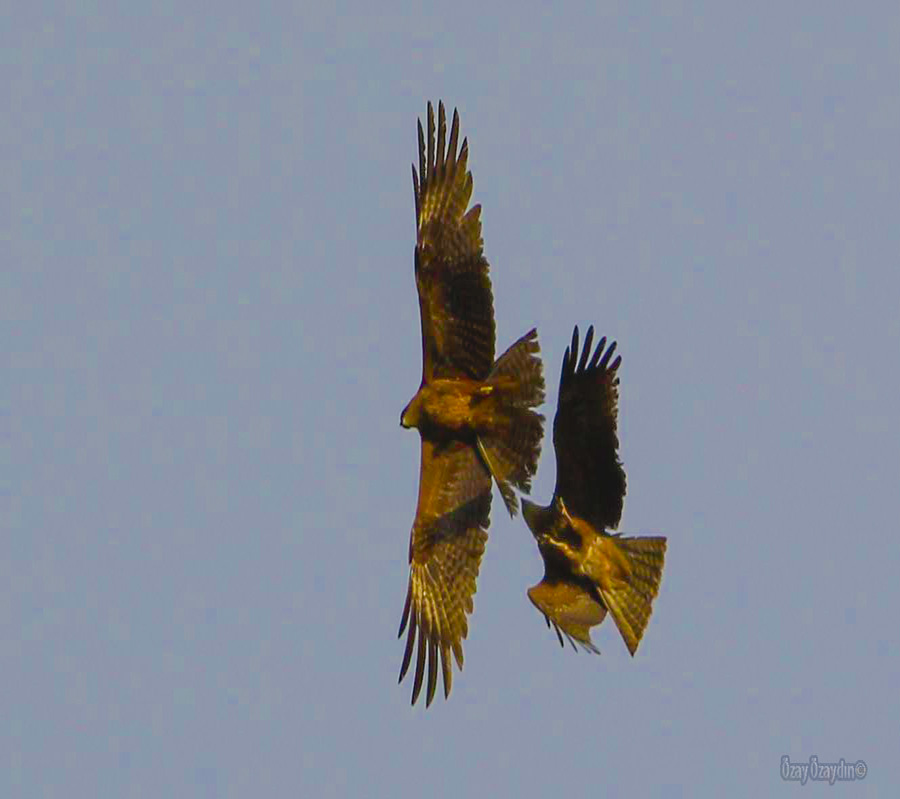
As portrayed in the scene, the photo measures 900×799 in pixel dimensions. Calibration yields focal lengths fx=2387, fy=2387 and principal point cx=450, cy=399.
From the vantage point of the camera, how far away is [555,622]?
51.2ft

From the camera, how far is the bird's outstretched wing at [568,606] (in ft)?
51.2

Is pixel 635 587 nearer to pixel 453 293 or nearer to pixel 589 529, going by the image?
pixel 589 529

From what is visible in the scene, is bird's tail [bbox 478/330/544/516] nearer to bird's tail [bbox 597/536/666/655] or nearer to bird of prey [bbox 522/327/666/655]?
bird of prey [bbox 522/327/666/655]

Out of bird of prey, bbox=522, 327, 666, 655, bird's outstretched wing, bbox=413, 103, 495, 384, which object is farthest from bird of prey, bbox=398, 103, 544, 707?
bird of prey, bbox=522, 327, 666, 655

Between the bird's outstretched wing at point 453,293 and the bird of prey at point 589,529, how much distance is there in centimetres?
170

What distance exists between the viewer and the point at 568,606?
51.9 ft

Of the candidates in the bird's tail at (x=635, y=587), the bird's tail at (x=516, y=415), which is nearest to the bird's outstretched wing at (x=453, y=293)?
the bird's tail at (x=516, y=415)

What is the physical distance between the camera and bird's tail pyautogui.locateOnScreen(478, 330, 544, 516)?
16.7 meters

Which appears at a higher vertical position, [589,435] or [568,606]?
[589,435]

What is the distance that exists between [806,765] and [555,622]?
2715 mm

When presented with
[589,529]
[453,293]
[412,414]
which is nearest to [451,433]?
[412,414]

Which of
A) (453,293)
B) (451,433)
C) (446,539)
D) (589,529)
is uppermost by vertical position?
(453,293)

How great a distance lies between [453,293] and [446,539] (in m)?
1.80

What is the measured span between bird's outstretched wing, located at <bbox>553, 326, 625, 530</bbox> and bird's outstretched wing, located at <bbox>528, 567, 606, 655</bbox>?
58cm
